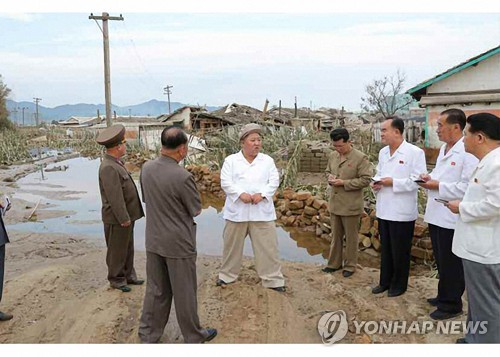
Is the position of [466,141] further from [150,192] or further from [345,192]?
[150,192]

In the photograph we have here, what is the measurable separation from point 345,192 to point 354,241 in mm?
580

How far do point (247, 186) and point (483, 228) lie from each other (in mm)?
2096

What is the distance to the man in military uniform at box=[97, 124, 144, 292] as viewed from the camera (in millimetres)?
3988

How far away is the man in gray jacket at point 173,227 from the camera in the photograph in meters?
3.02

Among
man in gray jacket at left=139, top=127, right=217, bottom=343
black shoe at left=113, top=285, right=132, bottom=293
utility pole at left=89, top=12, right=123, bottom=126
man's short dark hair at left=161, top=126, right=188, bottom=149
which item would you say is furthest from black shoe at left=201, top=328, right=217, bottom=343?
utility pole at left=89, top=12, right=123, bottom=126

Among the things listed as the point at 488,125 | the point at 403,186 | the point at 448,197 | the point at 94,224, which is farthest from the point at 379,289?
the point at 94,224

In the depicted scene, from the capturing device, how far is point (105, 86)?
15180mm

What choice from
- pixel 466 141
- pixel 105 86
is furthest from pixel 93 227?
pixel 105 86

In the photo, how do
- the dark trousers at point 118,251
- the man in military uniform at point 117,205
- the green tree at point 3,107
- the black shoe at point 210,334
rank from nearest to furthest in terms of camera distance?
the black shoe at point 210,334
the man in military uniform at point 117,205
the dark trousers at point 118,251
the green tree at point 3,107

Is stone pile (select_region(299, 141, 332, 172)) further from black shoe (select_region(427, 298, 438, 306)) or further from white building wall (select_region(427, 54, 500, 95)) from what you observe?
black shoe (select_region(427, 298, 438, 306))

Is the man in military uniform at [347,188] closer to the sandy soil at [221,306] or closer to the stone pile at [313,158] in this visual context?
the sandy soil at [221,306]

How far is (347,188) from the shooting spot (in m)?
4.45

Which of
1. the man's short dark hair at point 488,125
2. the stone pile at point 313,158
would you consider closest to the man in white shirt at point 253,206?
the man's short dark hair at point 488,125

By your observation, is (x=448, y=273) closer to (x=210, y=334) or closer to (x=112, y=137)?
(x=210, y=334)
